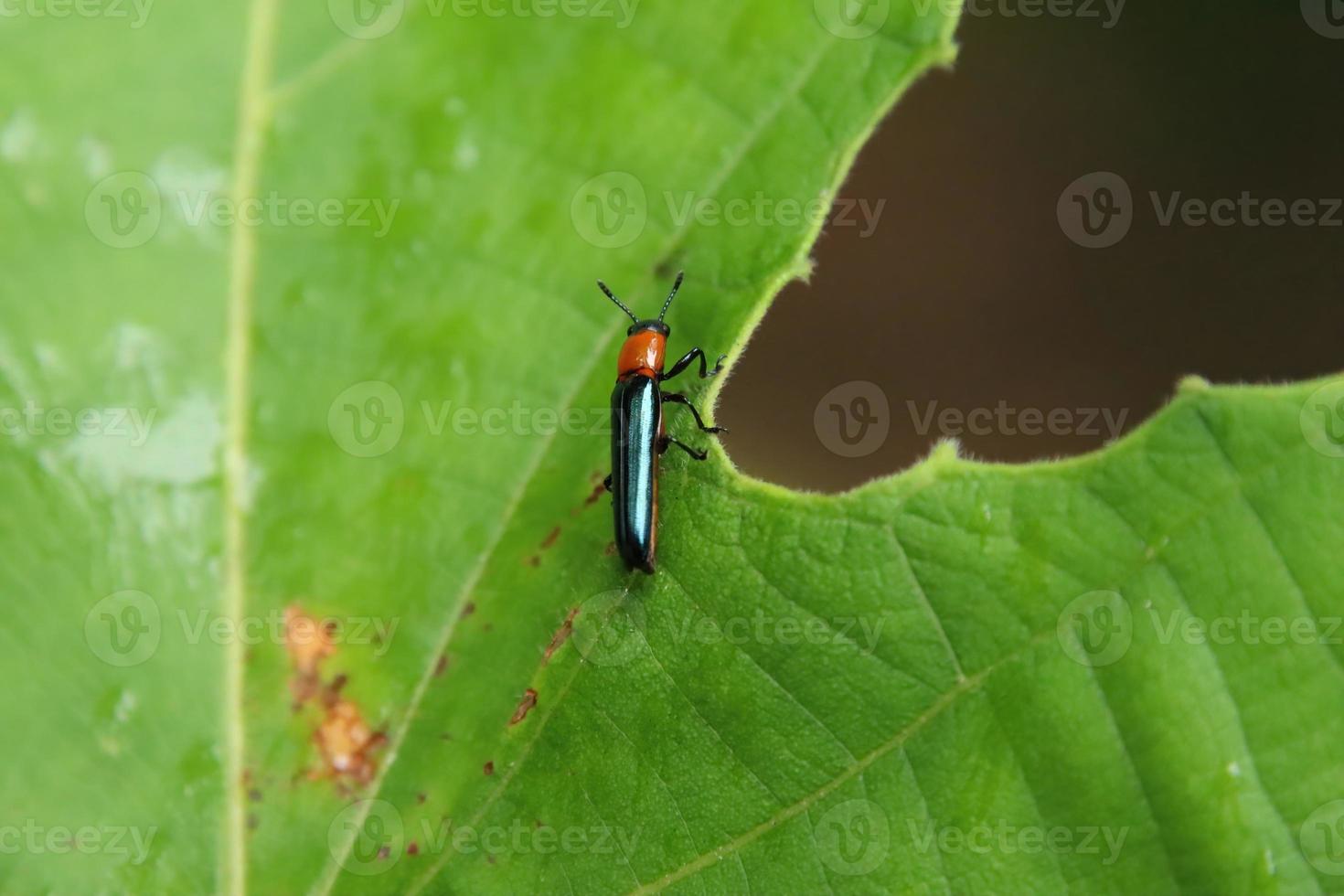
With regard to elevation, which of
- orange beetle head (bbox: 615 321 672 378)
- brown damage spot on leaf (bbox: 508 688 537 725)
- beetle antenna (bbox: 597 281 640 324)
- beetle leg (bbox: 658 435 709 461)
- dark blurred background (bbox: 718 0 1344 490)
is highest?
dark blurred background (bbox: 718 0 1344 490)

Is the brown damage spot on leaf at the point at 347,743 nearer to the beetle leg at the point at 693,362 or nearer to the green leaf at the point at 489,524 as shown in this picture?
the green leaf at the point at 489,524

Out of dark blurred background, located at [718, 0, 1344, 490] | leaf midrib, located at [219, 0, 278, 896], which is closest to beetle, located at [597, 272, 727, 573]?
leaf midrib, located at [219, 0, 278, 896]

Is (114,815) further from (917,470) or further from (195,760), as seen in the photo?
(917,470)

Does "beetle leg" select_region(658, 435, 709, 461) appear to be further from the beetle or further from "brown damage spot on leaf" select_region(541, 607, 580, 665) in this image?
"brown damage spot on leaf" select_region(541, 607, 580, 665)

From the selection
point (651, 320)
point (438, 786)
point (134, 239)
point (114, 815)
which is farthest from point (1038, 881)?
point (134, 239)

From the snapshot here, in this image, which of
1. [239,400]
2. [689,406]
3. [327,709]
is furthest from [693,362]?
[327,709]

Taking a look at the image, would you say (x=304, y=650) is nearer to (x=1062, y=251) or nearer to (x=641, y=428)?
(x=641, y=428)

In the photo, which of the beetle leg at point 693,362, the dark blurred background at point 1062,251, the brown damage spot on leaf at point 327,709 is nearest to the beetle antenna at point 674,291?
the beetle leg at point 693,362
